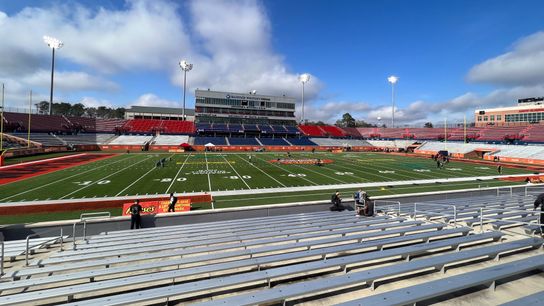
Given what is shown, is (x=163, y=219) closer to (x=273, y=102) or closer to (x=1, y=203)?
(x=1, y=203)

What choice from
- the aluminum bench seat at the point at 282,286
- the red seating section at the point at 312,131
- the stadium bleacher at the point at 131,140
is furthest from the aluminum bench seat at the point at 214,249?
the red seating section at the point at 312,131

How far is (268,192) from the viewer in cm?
2002

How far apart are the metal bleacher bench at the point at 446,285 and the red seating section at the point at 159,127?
77781 mm

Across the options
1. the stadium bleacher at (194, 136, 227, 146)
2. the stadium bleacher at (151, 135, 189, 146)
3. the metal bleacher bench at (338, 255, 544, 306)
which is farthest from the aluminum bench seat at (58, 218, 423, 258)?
the stadium bleacher at (194, 136, 227, 146)

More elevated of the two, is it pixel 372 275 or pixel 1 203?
pixel 372 275

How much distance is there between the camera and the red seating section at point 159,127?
75000 mm

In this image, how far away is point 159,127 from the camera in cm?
7656

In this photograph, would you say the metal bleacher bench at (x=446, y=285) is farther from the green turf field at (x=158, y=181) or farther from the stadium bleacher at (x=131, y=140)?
the stadium bleacher at (x=131, y=140)

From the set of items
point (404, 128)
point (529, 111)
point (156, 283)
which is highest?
point (529, 111)

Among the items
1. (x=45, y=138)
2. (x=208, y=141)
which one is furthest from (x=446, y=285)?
(x=45, y=138)

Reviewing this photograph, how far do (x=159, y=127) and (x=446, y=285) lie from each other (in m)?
81.6

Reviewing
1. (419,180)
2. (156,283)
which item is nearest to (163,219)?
(156,283)

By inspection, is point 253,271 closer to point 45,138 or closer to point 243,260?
point 243,260

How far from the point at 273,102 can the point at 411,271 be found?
293 ft
